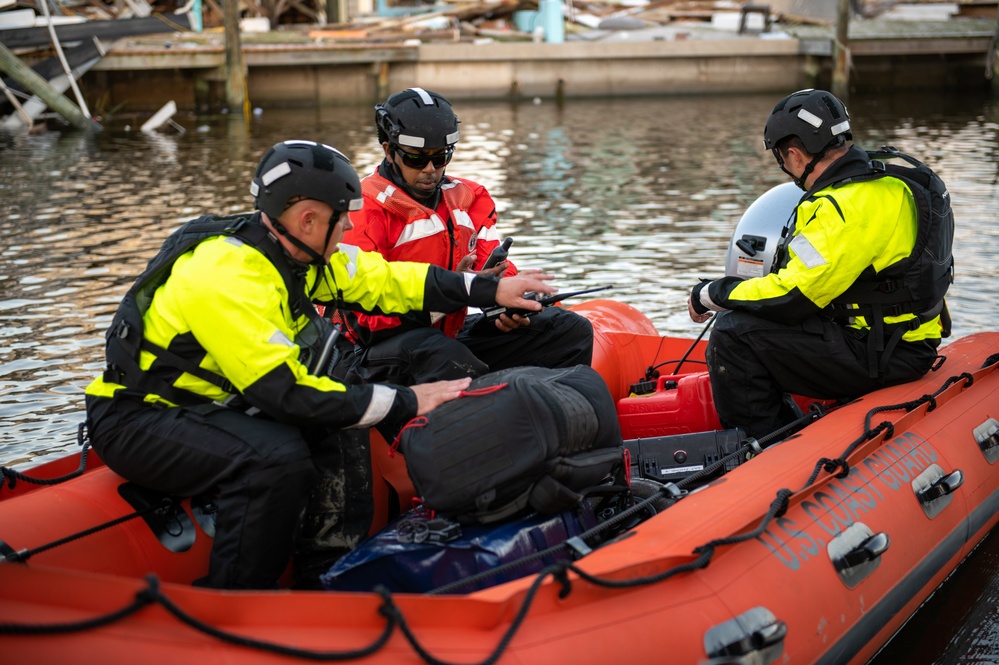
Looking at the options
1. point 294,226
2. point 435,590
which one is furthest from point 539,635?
point 294,226

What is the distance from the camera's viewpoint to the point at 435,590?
2992mm

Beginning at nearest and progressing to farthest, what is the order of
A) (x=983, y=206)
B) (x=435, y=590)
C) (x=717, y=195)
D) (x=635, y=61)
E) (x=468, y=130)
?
1. (x=435, y=590)
2. (x=983, y=206)
3. (x=717, y=195)
4. (x=468, y=130)
5. (x=635, y=61)

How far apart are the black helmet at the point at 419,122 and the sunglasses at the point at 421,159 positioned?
0.13 feet

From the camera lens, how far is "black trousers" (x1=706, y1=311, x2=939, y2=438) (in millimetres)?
4070

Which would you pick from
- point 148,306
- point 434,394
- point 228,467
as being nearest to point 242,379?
point 228,467

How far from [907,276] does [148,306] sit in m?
2.58

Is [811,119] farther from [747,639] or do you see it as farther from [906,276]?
[747,639]

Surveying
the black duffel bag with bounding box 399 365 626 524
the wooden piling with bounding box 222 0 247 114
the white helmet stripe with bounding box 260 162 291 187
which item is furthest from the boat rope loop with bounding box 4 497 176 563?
the wooden piling with bounding box 222 0 247 114

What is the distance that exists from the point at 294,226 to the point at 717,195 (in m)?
8.85

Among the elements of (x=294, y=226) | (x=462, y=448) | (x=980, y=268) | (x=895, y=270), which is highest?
(x=294, y=226)

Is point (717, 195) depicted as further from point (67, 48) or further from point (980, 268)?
point (67, 48)

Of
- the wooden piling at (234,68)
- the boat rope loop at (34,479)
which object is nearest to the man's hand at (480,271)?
the boat rope loop at (34,479)

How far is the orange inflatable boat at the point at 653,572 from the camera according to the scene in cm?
248

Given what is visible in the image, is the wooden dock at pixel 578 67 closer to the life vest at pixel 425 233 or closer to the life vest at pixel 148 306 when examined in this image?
the life vest at pixel 425 233
